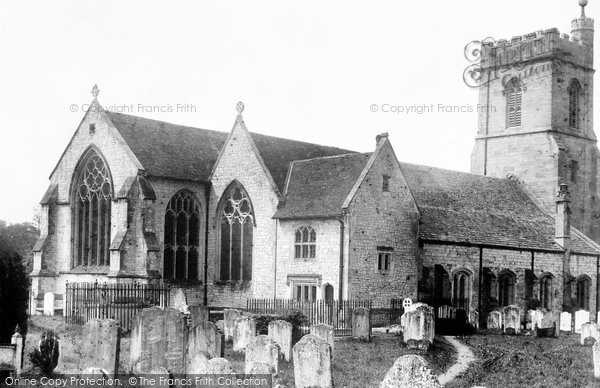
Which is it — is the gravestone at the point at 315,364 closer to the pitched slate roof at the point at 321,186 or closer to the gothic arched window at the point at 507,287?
the pitched slate roof at the point at 321,186

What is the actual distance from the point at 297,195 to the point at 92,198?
11.1 meters

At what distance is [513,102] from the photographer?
5306 centimetres

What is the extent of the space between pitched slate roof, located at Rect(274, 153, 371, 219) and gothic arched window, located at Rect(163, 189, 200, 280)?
5497 mm

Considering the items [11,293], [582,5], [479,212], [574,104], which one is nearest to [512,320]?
[479,212]

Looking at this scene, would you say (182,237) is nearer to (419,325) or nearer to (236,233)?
(236,233)

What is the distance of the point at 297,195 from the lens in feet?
123

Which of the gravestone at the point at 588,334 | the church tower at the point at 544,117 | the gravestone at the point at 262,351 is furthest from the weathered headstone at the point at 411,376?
the church tower at the point at 544,117

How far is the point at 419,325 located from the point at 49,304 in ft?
61.4

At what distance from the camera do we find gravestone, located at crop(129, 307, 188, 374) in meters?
20.0

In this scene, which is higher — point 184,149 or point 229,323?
point 184,149

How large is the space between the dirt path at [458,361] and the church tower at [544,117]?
22886 mm

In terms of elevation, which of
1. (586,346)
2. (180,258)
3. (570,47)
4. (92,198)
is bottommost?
(586,346)

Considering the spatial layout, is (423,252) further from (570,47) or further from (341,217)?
(570,47)

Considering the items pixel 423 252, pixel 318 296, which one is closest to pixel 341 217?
pixel 318 296
